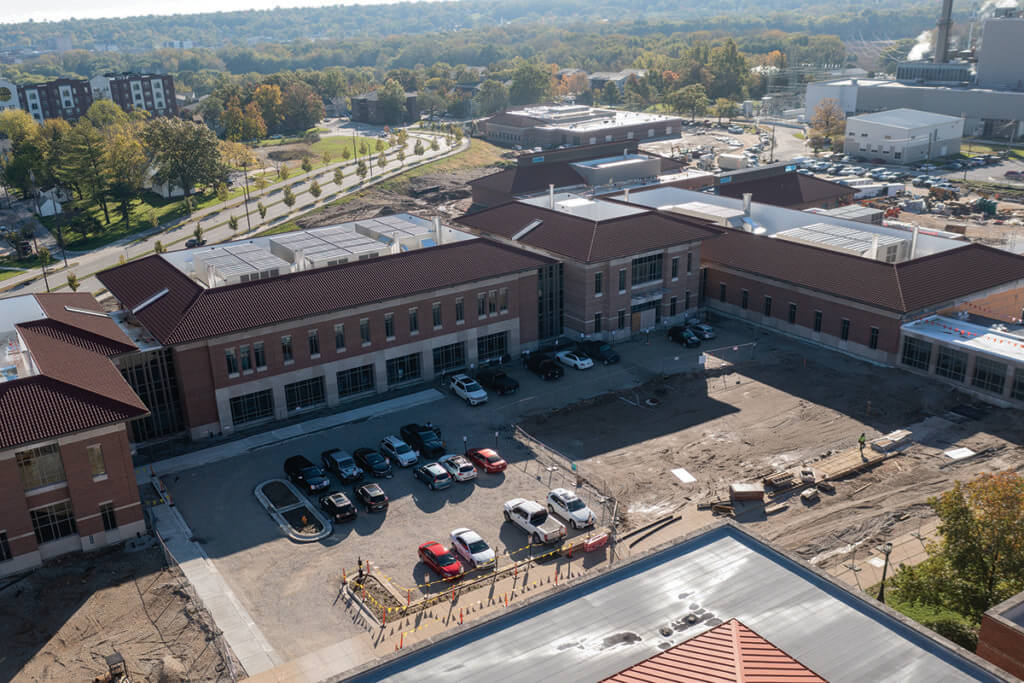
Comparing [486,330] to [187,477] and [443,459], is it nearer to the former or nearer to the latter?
[443,459]

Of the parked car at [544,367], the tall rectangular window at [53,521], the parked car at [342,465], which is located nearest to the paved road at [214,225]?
the parked car at [544,367]

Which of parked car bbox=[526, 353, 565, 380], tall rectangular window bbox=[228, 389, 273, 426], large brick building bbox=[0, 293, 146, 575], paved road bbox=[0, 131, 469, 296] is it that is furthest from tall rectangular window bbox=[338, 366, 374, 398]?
paved road bbox=[0, 131, 469, 296]

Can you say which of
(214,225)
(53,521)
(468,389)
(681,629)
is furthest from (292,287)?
(214,225)

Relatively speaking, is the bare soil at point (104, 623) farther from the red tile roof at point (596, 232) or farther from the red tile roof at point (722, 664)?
the red tile roof at point (596, 232)

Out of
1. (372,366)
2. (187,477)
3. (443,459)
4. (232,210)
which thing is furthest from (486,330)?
(232,210)

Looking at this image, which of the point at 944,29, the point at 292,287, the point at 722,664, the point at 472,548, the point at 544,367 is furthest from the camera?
the point at 944,29

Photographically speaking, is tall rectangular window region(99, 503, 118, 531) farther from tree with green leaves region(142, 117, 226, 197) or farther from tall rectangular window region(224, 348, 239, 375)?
tree with green leaves region(142, 117, 226, 197)

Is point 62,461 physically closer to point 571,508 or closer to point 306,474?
point 306,474
